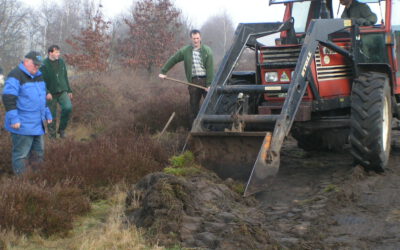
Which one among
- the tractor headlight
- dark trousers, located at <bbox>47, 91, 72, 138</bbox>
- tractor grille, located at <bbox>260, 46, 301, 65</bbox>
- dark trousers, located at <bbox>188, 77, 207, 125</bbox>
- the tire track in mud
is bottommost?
the tire track in mud

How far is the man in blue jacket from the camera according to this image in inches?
282

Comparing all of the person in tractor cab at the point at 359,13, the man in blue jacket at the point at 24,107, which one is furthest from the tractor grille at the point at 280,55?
the man in blue jacket at the point at 24,107

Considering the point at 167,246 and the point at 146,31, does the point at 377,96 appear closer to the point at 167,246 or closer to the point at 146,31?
the point at 167,246

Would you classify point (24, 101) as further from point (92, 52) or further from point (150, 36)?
point (150, 36)

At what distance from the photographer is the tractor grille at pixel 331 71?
7715mm

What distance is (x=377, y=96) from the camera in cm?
731

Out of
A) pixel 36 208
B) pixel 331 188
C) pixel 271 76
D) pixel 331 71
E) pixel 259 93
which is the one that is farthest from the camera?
pixel 331 71

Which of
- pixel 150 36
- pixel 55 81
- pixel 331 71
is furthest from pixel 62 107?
pixel 150 36

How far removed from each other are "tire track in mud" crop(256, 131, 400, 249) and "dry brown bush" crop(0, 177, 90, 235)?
1946mm

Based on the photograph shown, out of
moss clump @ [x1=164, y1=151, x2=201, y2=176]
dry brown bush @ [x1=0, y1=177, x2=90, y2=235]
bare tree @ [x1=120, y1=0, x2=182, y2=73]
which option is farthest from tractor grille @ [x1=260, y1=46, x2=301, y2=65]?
bare tree @ [x1=120, y1=0, x2=182, y2=73]

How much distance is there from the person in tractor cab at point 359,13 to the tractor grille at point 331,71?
0.72 meters

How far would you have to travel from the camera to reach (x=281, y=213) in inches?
234

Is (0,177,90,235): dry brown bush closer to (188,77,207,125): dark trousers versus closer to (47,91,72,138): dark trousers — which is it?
(188,77,207,125): dark trousers

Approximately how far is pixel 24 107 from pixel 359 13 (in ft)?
16.2
